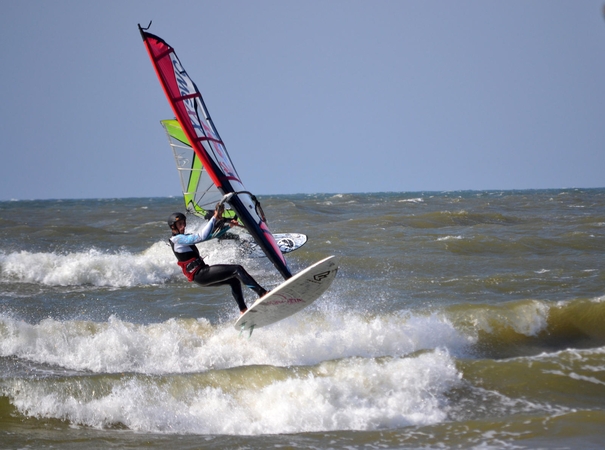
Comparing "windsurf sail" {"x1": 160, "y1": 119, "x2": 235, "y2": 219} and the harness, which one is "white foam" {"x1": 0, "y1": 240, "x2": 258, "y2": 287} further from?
the harness

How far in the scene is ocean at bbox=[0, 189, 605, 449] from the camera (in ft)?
17.0

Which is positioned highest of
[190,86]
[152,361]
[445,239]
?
[190,86]

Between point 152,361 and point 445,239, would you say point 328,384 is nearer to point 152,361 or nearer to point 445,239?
point 152,361

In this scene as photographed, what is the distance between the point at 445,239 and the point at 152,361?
8.00 meters

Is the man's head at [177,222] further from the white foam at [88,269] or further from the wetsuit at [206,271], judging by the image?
the white foam at [88,269]

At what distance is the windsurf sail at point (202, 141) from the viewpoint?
6.25 meters

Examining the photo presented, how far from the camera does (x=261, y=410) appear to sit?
18.2 ft

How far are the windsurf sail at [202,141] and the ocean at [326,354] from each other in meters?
1.21

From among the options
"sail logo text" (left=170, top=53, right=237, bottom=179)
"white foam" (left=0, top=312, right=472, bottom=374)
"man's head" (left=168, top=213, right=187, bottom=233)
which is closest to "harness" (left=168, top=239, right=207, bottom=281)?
"man's head" (left=168, top=213, right=187, bottom=233)

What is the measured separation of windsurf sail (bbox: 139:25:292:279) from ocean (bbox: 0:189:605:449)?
1205 millimetres

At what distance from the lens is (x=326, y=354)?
23.8ft

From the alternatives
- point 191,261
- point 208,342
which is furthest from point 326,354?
point 191,261

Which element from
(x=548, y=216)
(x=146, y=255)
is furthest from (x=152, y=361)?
(x=548, y=216)

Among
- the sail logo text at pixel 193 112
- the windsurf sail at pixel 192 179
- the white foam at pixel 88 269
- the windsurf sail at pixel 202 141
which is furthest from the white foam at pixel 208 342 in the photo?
the white foam at pixel 88 269
